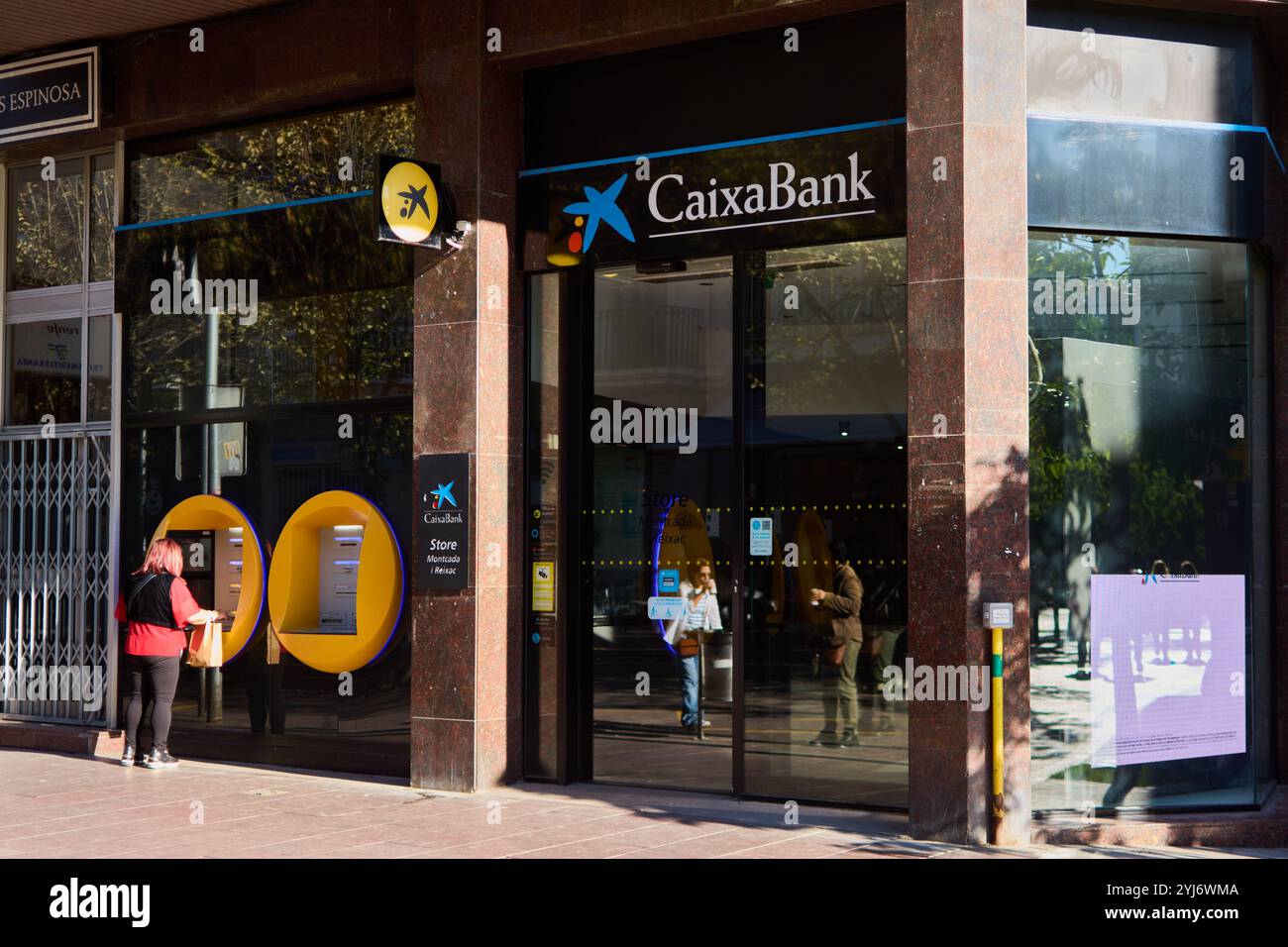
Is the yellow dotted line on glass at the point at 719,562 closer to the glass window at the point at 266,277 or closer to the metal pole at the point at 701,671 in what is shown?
the metal pole at the point at 701,671

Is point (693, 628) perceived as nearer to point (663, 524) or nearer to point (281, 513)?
point (663, 524)

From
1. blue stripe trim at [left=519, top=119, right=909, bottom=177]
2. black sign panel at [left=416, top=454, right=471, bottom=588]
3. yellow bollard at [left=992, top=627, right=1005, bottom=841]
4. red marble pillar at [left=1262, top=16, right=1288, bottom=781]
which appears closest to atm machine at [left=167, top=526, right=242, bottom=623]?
black sign panel at [left=416, top=454, right=471, bottom=588]

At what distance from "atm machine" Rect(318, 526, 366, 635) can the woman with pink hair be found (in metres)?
0.99

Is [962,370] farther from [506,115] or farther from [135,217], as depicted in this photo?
[135,217]

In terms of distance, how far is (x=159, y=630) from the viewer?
11.8 meters

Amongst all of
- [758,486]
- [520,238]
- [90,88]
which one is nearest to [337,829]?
[758,486]

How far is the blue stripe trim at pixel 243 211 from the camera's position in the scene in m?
11.6

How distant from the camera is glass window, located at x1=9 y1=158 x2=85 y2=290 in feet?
44.5

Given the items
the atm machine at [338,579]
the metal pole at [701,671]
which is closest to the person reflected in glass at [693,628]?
the metal pole at [701,671]

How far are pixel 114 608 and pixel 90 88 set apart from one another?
4.42 metres

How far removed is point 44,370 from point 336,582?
399 cm

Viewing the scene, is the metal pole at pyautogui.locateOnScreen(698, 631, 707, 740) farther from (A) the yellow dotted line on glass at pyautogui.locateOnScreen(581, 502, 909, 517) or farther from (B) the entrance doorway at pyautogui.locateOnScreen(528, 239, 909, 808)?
(A) the yellow dotted line on glass at pyautogui.locateOnScreen(581, 502, 909, 517)

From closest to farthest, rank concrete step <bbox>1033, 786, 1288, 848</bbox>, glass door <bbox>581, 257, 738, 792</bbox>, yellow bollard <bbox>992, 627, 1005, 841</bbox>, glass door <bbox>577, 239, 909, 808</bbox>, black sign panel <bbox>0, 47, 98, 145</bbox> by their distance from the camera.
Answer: yellow bollard <bbox>992, 627, 1005, 841</bbox> → concrete step <bbox>1033, 786, 1288, 848</bbox> → glass door <bbox>577, 239, 909, 808</bbox> → glass door <bbox>581, 257, 738, 792</bbox> → black sign panel <bbox>0, 47, 98, 145</bbox>

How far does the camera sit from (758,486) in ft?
32.8
